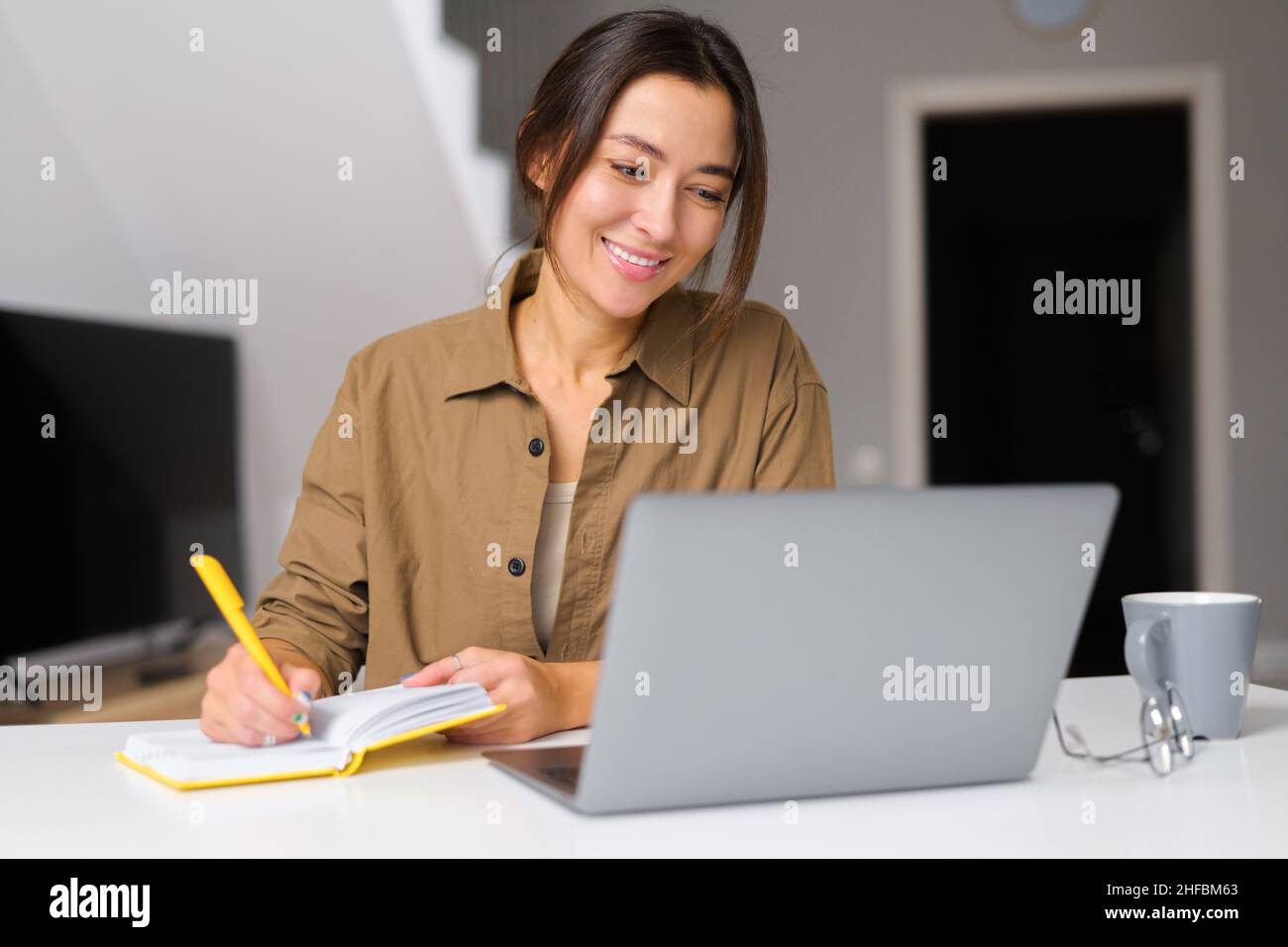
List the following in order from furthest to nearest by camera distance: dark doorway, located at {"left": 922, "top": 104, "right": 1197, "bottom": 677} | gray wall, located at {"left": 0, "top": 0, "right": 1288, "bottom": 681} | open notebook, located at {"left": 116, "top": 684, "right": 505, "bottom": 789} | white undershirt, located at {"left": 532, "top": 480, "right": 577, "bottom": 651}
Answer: dark doorway, located at {"left": 922, "top": 104, "right": 1197, "bottom": 677}, gray wall, located at {"left": 0, "top": 0, "right": 1288, "bottom": 681}, white undershirt, located at {"left": 532, "top": 480, "right": 577, "bottom": 651}, open notebook, located at {"left": 116, "top": 684, "right": 505, "bottom": 789}

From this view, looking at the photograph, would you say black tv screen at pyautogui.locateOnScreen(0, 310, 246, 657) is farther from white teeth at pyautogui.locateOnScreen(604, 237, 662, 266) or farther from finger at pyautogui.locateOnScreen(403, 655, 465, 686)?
finger at pyautogui.locateOnScreen(403, 655, 465, 686)

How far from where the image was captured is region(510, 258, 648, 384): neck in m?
1.51

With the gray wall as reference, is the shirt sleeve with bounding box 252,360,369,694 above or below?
below

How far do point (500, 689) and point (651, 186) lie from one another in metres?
0.57

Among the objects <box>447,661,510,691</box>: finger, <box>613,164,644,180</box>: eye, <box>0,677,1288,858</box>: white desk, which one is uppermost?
<box>613,164,644,180</box>: eye

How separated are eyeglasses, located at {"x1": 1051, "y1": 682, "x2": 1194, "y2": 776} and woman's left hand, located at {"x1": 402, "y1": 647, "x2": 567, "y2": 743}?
382mm

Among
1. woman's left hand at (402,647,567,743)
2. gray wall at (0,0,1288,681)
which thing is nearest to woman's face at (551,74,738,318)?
woman's left hand at (402,647,567,743)

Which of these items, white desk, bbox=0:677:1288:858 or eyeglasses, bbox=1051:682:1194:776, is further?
eyeglasses, bbox=1051:682:1194:776

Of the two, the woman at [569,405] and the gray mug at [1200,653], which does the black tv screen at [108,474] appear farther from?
the gray mug at [1200,653]

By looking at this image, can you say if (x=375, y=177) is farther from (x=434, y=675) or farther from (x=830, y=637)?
(x=830, y=637)

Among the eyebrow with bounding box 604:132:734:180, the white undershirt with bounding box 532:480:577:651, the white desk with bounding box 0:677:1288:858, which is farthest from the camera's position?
the white undershirt with bounding box 532:480:577:651

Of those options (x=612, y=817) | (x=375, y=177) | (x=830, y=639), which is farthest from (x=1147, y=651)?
(x=375, y=177)
